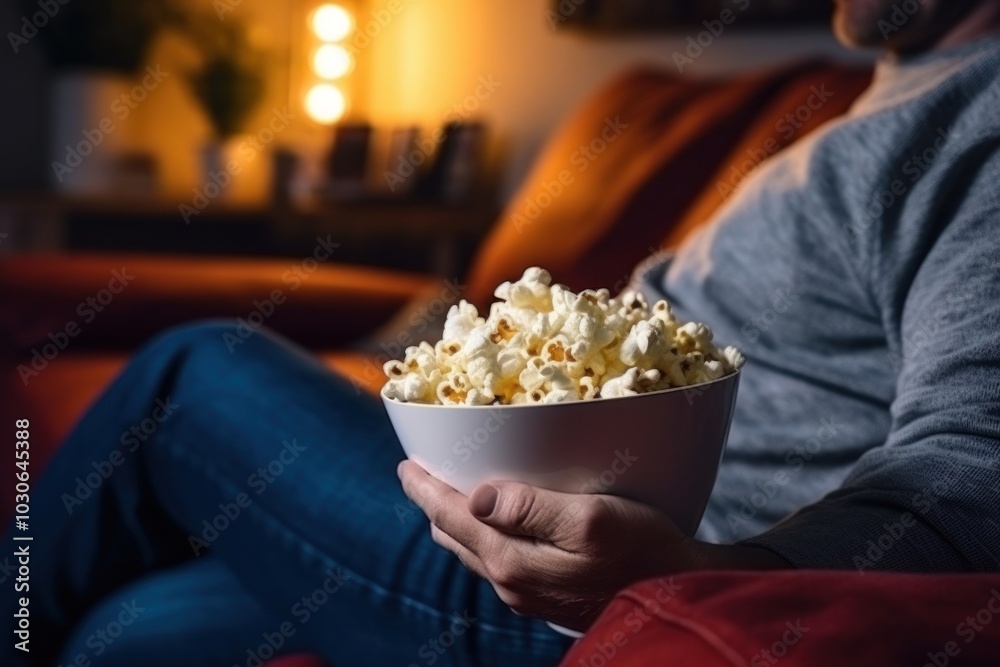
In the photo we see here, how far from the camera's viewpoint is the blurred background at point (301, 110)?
8.90 ft

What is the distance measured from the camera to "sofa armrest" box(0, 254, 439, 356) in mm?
1695

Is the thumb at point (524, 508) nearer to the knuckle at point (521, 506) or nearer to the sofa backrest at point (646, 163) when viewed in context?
the knuckle at point (521, 506)

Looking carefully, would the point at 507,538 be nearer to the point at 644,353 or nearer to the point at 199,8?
the point at 644,353

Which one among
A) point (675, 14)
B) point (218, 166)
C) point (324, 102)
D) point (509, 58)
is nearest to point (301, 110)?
point (324, 102)

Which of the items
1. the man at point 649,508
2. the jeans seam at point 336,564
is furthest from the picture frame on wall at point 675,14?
the jeans seam at point 336,564

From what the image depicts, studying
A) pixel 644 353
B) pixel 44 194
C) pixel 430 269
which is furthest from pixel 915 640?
pixel 44 194

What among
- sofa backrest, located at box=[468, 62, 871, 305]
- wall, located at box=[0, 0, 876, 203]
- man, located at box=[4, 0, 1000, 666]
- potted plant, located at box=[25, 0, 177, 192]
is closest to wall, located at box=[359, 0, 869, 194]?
wall, located at box=[0, 0, 876, 203]

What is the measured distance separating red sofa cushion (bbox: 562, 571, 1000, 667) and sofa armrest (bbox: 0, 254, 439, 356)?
1.26 metres

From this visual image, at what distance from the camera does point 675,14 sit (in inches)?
93.8

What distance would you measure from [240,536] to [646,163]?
113cm

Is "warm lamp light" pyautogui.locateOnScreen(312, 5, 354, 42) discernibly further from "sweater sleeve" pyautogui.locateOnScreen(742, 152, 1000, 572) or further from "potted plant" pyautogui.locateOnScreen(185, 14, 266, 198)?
"sweater sleeve" pyautogui.locateOnScreen(742, 152, 1000, 572)

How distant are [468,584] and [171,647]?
0.38 m

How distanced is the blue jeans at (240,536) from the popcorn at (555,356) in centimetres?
22

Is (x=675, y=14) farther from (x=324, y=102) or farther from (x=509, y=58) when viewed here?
(x=324, y=102)
